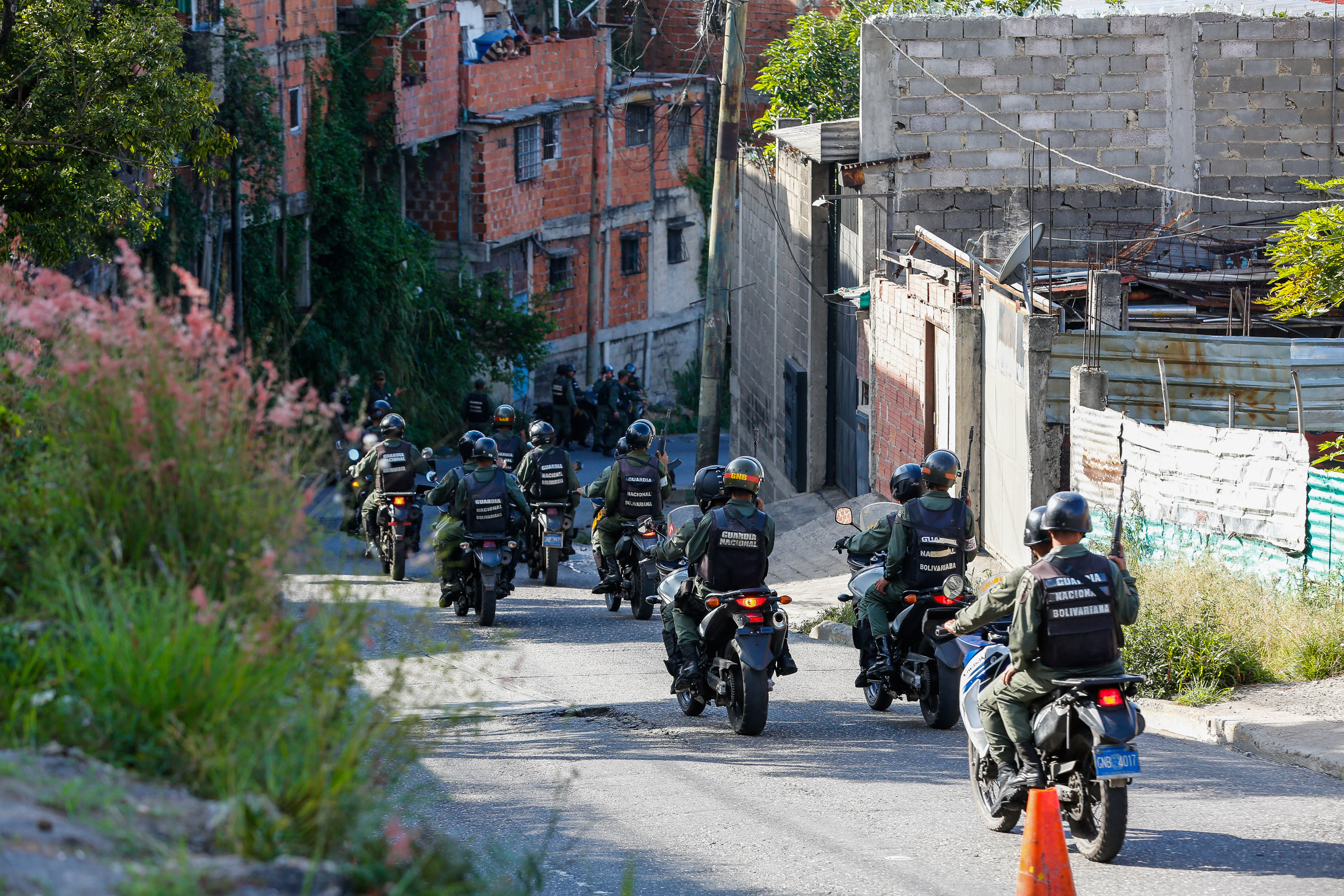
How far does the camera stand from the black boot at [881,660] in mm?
10414

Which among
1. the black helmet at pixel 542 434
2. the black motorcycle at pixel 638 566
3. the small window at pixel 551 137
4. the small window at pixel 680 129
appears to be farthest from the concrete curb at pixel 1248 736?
the small window at pixel 680 129

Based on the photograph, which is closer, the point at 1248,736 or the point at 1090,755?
the point at 1090,755

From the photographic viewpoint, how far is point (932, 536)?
10.1m

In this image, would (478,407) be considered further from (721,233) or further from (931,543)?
(931,543)

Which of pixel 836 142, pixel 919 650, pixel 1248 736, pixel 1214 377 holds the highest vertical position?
pixel 836 142

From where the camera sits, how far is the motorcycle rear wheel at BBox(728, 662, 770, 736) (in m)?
9.74

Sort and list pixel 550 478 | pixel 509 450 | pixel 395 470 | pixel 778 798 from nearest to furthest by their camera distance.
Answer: pixel 778 798 < pixel 550 478 < pixel 395 470 < pixel 509 450

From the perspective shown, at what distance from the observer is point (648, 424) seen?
613 inches

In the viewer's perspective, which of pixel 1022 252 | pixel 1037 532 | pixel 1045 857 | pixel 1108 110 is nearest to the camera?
pixel 1045 857

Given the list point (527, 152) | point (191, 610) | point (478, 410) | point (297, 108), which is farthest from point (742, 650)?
point (527, 152)

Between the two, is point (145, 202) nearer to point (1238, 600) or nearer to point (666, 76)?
point (1238, 600)

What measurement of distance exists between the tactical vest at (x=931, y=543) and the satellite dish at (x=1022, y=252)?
674cm

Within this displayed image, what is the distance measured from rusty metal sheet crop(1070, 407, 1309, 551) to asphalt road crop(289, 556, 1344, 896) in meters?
3.89

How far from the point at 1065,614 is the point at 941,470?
3151 mm
